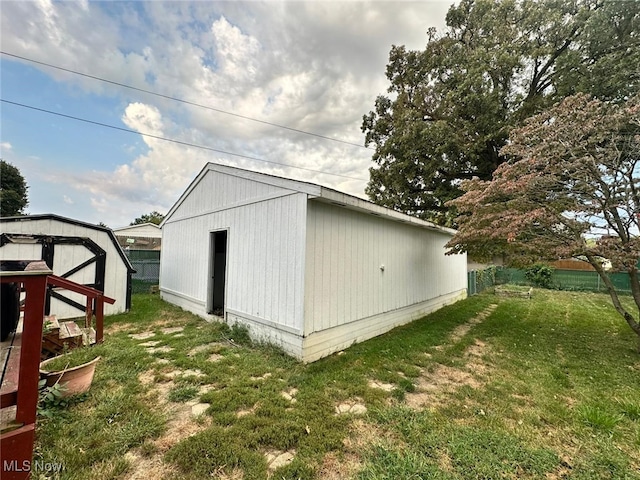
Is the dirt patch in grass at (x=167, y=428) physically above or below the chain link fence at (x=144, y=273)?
below

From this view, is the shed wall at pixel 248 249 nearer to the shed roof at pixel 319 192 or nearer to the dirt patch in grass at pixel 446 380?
the shed roof at pixel 319 192

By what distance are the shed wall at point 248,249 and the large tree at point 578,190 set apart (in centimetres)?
387

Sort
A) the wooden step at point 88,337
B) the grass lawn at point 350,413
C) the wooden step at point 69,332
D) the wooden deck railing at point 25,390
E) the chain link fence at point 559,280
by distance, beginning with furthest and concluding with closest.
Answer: the chain link fence at point 559,280, the wooden step at point 88,337, the wooden step at point 69,332, the grass lawn at point 350,413, the wooden deck railing at point 25,390

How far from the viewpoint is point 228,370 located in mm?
3623

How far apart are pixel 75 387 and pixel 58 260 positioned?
455cm

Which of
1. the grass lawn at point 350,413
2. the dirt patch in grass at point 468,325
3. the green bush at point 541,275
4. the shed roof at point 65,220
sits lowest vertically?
the dirt patch in grass at point 468,325

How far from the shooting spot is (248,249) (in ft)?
17.1

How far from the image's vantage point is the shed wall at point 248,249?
4262 millimetres

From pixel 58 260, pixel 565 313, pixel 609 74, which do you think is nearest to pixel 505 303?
pixel 565 313

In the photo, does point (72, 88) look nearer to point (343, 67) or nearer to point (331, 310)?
point (343, 67)

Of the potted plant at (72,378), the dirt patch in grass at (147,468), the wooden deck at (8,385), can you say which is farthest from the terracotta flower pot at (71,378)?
the dirt patch in grass at (147,468)

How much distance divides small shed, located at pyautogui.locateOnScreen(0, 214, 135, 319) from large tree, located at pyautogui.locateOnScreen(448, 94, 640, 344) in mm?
8388

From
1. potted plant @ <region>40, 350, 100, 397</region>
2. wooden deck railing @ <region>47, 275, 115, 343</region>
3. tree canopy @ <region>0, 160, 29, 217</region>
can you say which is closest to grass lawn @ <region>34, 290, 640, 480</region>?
potted plant @ <region>40, 350, 100, 397</region>

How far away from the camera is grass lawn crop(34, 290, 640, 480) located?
203 centimetres
